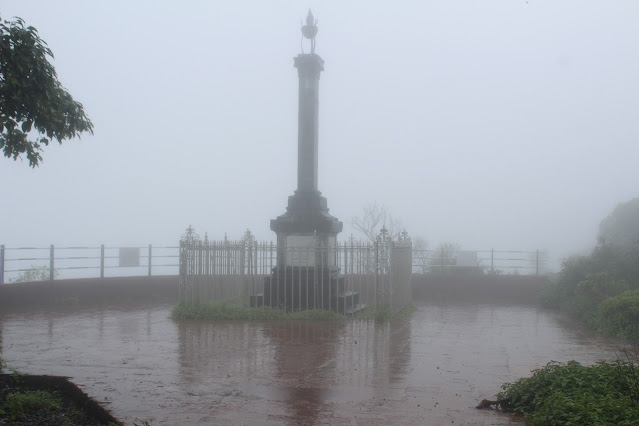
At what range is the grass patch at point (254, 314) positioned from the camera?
1316 centimetres

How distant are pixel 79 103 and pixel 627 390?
6033 mm

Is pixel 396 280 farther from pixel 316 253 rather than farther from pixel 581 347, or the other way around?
pixel 581 347

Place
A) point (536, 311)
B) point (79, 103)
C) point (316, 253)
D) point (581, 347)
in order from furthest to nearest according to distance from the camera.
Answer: point (536, 311), point (316, 253), point (581, 347), point (79, 103)

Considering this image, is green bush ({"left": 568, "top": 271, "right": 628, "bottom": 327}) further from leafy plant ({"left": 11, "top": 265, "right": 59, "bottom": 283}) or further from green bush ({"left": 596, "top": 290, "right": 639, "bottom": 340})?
leafy plant ({"left": 11, "top": 265, "right": 59, "bottom": 283})

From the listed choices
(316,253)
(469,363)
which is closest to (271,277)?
(316,253)

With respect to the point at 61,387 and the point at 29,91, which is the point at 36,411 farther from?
the point at 29,91

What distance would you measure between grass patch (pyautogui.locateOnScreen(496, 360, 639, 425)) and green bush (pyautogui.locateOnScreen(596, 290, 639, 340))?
523cm

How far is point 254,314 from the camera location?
13.3 meters

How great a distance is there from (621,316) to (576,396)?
6931 mm

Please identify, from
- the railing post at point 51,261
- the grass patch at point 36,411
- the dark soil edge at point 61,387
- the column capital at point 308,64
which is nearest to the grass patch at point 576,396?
the dark soil edge at point 61,387

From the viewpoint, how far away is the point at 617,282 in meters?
14.6

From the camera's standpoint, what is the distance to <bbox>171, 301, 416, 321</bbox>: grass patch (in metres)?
13.2

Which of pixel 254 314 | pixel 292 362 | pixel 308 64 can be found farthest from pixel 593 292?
pixel 292 362

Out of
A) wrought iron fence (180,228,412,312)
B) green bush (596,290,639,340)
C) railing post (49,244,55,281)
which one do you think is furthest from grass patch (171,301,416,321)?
railing post (49,244,55,281)
